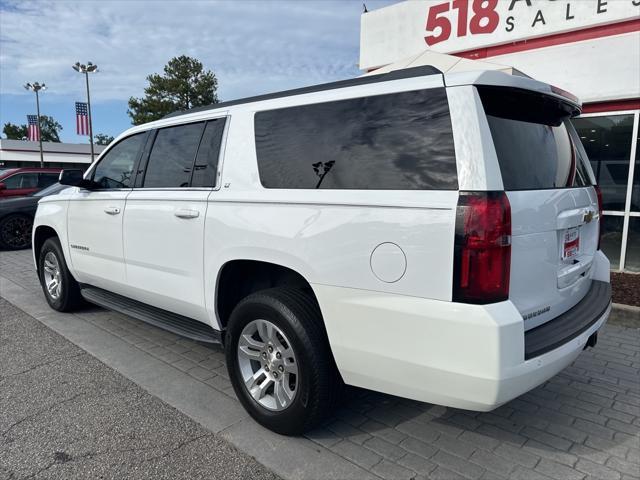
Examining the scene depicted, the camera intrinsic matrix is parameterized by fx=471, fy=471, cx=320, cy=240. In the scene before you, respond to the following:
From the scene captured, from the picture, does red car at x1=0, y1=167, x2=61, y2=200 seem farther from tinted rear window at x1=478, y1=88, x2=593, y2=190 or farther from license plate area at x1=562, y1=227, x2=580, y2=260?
license plate area at x1=562, y1=227, x2=580, y2=260

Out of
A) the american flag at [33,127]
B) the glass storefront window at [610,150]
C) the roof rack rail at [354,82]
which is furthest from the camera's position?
the american flag at [33,127]

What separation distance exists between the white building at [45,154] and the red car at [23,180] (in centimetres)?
4253

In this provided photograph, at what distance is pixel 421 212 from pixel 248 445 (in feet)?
5.58

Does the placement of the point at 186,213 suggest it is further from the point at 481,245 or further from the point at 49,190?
the point at 49,190

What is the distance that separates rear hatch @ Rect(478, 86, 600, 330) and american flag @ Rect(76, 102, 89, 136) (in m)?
37.1

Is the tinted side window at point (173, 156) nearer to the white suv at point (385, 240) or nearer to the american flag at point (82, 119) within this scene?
the white suv at point (385, 240)

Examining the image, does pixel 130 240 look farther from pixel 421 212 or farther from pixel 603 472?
pixel 603 472

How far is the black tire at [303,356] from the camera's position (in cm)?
259

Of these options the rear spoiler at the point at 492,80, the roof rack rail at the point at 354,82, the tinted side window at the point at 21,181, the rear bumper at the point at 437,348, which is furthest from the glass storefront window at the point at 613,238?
the tinted side window at the point at 21,181

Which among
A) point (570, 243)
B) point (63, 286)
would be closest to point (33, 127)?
point (63, 286)

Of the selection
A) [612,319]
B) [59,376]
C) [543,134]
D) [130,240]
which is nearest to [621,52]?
[612,319]

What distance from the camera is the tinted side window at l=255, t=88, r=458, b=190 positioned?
7.26ft

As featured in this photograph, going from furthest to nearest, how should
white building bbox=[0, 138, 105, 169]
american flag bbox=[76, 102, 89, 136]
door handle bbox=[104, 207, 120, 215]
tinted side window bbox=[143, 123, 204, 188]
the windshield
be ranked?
1. white building bbox=[0, 138, 105, 169]
2. american flag bbox=[76, 102, 89, 136]
3. the windshield
4. door handle bbox=[104, 207, 120, 215]
5. tinted side window bbox=[143, 123, 204, 188]

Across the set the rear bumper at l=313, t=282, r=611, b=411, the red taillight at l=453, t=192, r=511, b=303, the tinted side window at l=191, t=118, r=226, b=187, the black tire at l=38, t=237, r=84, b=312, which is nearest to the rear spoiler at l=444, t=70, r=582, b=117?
the red taillight at l=453, t=192, r=511, b=303
